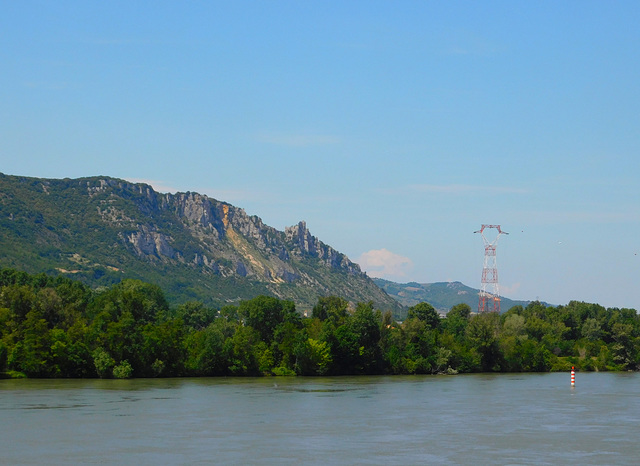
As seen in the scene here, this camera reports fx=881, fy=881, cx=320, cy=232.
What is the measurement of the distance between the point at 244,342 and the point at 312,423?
4938 centimetres

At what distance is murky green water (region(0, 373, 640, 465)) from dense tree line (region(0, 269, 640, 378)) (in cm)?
593

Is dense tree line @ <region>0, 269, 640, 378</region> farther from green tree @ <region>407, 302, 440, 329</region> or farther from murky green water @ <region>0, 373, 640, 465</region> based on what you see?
murky green water @ <region>0, 373, 640, 465</region>

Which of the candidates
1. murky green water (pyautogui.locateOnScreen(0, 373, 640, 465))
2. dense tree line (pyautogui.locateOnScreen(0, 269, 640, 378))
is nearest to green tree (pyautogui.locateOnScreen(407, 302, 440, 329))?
dense tree line (pyautogui.locateOnScreen(0, 269, 640, 378))

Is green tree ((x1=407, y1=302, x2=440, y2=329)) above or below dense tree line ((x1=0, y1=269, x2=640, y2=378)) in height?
above

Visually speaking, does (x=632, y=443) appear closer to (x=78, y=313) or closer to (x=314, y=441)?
(x=314, y=441)

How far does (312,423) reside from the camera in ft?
203

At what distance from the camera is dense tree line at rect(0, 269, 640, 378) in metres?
101

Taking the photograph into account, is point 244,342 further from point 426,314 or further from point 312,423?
point 312,423

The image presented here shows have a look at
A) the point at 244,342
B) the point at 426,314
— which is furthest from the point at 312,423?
the point at 426,314

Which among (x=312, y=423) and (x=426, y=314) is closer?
(x=312, y=423)

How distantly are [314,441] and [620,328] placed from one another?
102 m

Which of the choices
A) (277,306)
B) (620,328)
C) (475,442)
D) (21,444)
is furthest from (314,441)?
(620,328)

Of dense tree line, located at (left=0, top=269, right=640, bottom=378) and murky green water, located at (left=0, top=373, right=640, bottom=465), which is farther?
dense tree line, located at (left=0, top=269, right=640, bottom=378)

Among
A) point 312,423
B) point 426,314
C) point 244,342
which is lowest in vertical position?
point 312,423
